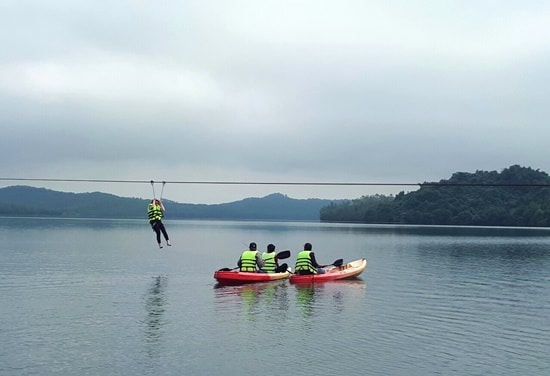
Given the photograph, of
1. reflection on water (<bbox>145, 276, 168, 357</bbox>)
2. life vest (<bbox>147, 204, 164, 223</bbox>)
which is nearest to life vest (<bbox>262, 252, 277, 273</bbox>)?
reflection on water (<bbox>145, 276, 168, 357</bbox>)

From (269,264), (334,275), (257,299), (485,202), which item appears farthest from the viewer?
(485,202)

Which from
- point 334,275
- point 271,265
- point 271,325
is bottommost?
point 271,325

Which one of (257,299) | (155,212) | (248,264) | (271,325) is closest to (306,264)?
(248,264)

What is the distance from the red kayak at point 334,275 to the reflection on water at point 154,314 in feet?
20.0

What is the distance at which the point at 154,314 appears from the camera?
22312 mm

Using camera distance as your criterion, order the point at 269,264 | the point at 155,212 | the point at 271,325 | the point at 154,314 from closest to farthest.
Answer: the point at 271,325
the point at 154,314
the point at 155,212
the point at 269,264

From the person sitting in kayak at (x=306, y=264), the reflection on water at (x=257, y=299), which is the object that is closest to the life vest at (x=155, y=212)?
the reflection on water at (x=257, y=299)

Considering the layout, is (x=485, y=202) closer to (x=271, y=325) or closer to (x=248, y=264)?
(x=248, y=264)

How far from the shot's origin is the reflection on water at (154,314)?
1763cm

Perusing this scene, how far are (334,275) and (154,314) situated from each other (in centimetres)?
1229

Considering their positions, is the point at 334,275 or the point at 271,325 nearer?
the point at 271,325

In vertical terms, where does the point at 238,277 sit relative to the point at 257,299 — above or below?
above

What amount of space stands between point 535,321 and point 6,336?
16.2m

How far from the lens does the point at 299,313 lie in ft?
74.0
